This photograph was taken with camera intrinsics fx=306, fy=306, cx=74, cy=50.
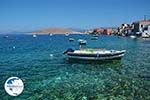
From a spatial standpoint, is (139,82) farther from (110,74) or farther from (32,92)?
(32,92)

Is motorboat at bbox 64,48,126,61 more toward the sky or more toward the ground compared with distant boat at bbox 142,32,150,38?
more toward the sky

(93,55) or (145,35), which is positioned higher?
(93,55)

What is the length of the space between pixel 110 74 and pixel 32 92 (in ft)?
48.2

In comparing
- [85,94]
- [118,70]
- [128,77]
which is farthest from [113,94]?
[118,70]

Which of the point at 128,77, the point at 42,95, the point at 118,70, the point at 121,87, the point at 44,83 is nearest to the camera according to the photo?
the point at 42,95

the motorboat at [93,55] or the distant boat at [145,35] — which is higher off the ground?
the motorboat at [93,55]

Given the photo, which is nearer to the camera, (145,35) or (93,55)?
(93,55)

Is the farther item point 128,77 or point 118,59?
point 118,59

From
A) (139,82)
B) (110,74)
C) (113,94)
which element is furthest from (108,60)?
(113,94)

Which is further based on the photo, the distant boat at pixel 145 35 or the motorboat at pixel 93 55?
the distant boat at pixel 145 35

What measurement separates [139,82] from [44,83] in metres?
10.8

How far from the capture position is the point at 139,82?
3494 cm

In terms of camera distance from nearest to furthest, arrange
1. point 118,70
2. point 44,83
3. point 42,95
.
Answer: point 42,95 < point 44,83 < point 118,70

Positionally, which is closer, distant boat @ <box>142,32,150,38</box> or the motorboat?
the motorboat
